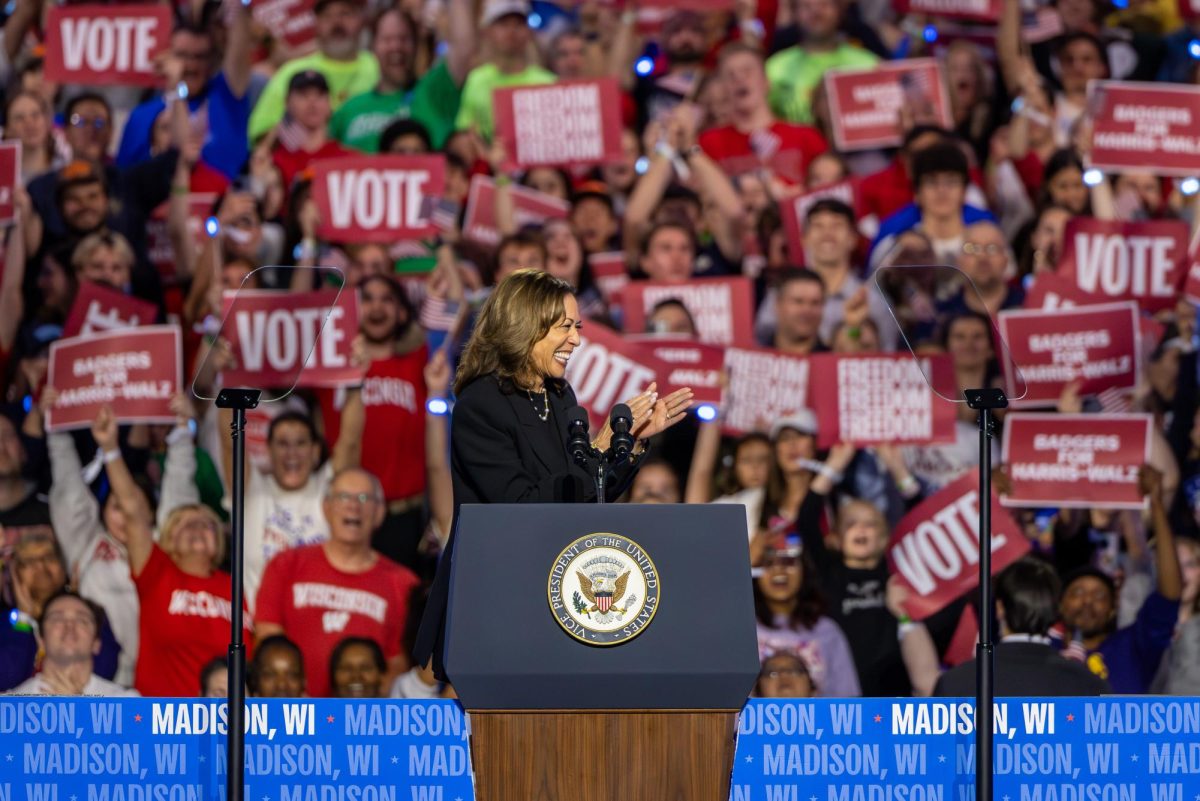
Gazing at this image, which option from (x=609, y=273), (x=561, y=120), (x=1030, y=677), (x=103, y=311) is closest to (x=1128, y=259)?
(x=609, y=273)

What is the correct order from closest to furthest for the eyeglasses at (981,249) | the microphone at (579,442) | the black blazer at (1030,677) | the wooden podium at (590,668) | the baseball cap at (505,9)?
1. the wooden podium at (590,668)
2. the microphone at (579,442)
3. the black blazer at (1030,677)
4. the eyeglasses at (981,249)
5. the baseball cap at (505,9)

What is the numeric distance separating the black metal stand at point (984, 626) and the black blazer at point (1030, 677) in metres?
0.81

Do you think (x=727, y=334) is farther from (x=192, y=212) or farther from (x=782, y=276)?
(x=192, y=212)

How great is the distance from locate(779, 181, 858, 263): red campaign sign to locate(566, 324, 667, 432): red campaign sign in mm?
768

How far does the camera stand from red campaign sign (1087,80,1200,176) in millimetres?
6180

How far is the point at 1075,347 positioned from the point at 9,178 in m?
3.87

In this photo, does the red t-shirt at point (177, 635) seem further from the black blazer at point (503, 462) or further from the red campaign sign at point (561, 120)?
the black blazer at point (503, 462)

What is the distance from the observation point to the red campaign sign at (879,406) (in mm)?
5652

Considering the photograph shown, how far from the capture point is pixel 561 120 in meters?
6.25

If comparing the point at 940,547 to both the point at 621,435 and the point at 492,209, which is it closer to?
the point at 492,209

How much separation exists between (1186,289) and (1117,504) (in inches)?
34.7

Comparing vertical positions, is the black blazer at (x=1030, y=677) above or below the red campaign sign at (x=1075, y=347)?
below

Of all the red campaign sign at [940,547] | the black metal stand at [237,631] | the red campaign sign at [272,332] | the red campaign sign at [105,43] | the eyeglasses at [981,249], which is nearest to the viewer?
the black metal stand at [237,631]

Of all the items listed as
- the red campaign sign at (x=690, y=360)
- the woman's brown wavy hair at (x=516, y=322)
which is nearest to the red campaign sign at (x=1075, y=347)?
the red campaign sign at (x=690, y=360)
